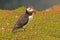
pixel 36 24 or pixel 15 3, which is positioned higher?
pixel 36 24

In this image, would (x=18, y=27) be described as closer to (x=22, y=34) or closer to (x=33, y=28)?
(x=22, y=34)

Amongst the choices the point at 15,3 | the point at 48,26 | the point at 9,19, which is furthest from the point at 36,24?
the point at 15,3

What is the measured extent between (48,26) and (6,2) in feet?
128

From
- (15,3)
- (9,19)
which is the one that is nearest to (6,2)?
(15,3)

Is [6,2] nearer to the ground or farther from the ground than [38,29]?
nearer to the ground

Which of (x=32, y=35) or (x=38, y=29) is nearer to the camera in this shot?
(x=32, y=35)

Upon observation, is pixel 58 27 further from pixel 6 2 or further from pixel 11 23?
pixel 6 2

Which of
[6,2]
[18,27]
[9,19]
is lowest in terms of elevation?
[6,2]

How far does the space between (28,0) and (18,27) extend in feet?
136

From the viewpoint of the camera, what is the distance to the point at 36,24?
19.5 meters

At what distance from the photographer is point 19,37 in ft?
50.8

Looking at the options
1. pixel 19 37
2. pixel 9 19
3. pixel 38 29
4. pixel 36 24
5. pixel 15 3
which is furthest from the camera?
pixel 15 3

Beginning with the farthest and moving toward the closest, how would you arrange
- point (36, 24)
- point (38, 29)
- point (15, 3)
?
point (15, 3) < point (36, 24) < point (38, 29)

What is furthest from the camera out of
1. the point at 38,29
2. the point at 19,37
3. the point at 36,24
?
the point at 36,24
